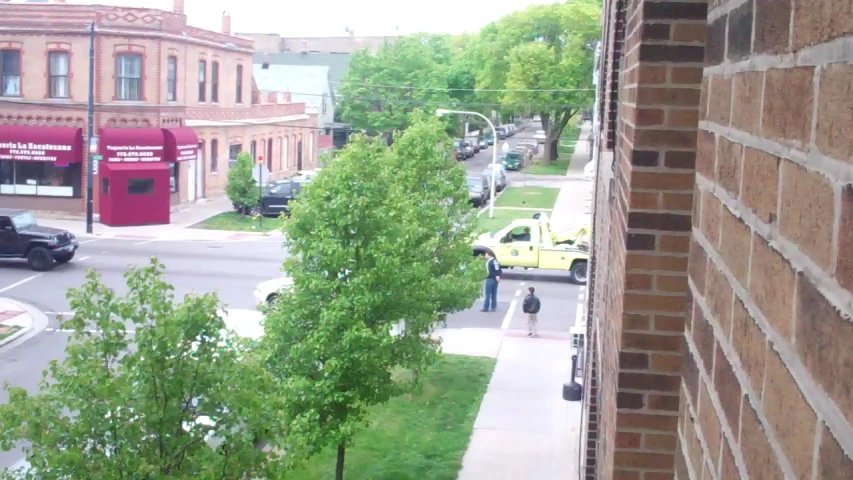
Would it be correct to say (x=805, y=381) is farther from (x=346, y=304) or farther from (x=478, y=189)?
(x=478, y=189)

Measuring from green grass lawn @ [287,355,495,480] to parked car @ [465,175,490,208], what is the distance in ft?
79.6

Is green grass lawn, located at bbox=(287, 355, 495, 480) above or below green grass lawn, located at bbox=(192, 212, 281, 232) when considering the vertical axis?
below

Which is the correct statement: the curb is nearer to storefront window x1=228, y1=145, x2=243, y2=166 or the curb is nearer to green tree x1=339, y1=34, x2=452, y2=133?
storefront window x1=228, y1=145, x2=243, y2=166

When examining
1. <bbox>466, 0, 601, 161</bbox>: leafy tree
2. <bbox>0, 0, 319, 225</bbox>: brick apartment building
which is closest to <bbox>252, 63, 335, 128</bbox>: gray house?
<bbox>466, 0, 601, 161</bbox>: leafy tree

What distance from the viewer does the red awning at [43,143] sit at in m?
36.1

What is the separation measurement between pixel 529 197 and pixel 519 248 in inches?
810

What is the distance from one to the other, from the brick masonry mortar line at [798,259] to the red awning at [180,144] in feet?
123

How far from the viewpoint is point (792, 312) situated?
1.14 metres

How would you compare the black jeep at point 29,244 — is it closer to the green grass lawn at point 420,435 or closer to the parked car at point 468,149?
the green grass lawn at point 420,435

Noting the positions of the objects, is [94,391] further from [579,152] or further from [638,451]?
[579,152]

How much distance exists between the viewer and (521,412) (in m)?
16.3

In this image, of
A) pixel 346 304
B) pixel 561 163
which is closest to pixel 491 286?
pixel 346 304

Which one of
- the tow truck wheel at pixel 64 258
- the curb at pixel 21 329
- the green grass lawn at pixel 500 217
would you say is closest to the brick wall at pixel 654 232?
the curb at pixel 21 329

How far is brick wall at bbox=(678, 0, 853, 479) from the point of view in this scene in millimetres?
968
